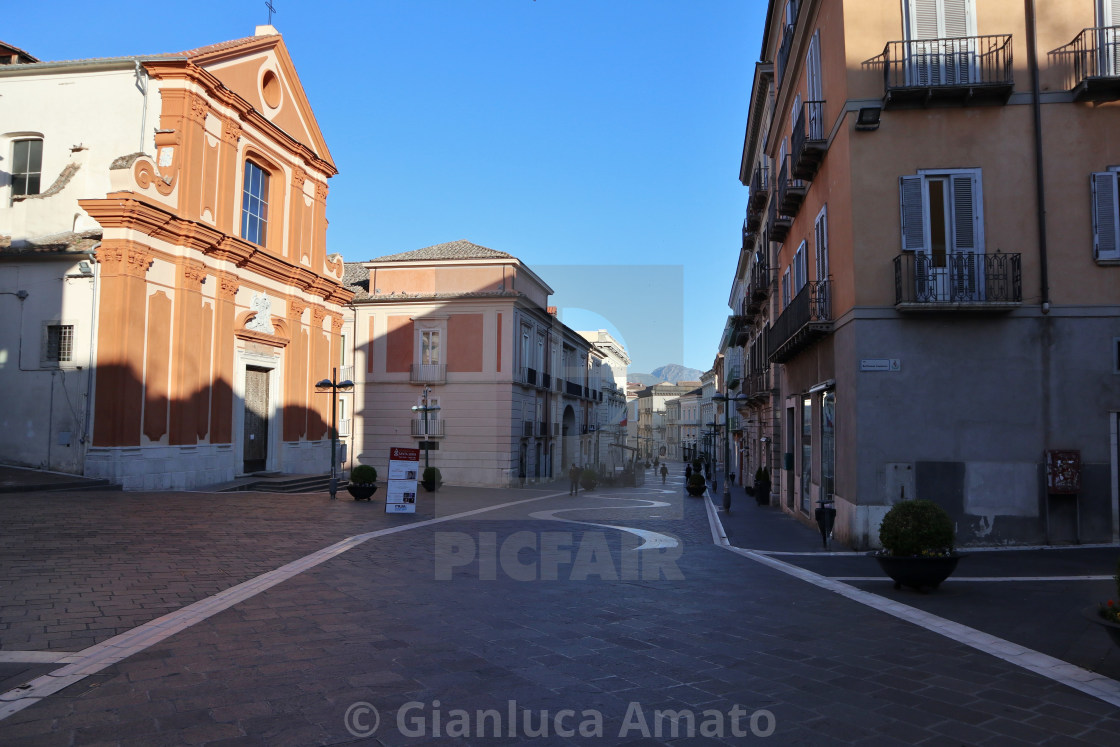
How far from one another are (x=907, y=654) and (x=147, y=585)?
8113mm

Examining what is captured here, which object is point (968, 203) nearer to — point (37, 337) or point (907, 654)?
point (907, 654)

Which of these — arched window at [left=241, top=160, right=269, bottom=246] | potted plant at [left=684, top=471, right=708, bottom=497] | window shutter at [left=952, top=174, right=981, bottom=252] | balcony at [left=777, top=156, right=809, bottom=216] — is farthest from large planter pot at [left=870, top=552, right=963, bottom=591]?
arched window at [left=241, top=160, right=269, bottom=246]

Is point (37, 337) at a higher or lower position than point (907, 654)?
higher

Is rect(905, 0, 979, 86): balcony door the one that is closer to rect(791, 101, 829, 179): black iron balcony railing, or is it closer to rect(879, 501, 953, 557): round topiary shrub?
rect(791, 101, 829, 179): black iron balcony railing

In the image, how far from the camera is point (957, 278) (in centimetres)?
1232

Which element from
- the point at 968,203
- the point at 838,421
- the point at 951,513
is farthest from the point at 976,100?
the point at 951,513

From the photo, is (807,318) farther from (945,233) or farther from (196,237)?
(196,237)

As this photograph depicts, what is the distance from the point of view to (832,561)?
11508 millimetres

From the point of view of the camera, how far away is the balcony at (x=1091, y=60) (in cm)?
1216

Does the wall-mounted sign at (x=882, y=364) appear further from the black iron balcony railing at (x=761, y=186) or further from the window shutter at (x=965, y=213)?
the black iron balcony railing at (x=761, y=186)

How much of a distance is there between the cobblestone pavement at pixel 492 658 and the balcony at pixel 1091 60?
31.4 feet

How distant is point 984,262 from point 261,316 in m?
22.2

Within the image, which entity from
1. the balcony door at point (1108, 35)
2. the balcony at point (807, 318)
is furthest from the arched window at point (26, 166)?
the balcony door at point (1108, 35)

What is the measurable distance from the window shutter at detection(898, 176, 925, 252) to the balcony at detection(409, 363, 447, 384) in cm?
2557
